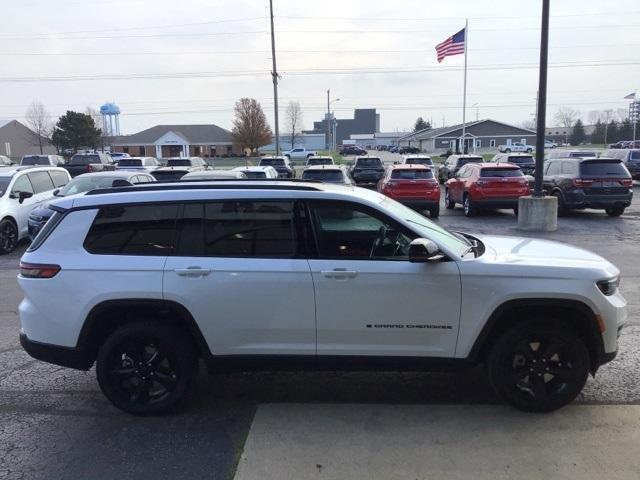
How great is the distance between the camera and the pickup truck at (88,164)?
1282 inches

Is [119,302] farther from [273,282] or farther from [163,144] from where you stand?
[163,144]

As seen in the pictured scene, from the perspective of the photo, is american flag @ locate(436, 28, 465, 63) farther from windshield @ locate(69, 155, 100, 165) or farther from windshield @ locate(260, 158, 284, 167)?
windshield @ locate(69, 155, 100, 165)

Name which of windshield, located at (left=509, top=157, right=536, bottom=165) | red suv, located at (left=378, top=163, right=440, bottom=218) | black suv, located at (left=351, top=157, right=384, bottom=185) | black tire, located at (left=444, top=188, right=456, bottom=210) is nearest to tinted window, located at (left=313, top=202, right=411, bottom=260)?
red suv, located at (left=378, top=163, right=440, bottom=218)

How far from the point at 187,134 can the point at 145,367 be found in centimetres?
9091

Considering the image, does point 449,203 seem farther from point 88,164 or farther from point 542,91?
point 88,164

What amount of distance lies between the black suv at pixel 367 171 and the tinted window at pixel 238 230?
22968 millimetres

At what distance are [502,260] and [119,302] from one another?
2826 millimetres

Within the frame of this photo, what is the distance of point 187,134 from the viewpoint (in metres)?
90.8

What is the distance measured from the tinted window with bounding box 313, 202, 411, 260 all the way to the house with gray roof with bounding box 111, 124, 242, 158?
8337cm

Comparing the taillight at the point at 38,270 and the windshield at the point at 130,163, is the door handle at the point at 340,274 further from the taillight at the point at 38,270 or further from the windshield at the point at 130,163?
the windshield at the point at 130,163

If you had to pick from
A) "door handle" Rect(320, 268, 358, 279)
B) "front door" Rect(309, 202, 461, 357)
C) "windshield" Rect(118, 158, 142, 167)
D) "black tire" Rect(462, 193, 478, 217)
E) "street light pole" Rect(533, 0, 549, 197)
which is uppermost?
"street light pole" Rect(533, 0, 549, 197)

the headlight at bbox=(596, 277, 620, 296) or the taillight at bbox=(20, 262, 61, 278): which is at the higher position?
the taillight at bbox=(20, 262, 61, 278)

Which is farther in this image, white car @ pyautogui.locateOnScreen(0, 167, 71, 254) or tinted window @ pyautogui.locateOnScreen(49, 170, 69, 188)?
tinted window @ pyautogui.locateOnScreen(49, 170, 69, 188)

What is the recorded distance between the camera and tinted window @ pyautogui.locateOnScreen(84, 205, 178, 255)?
4.10m
